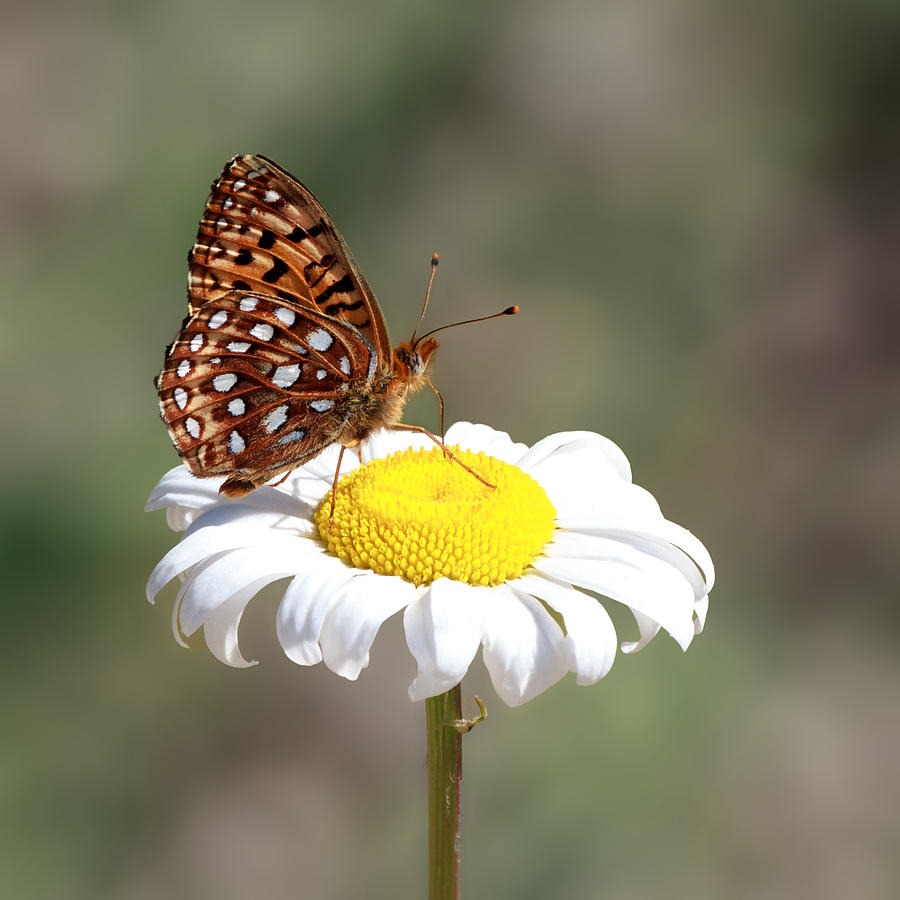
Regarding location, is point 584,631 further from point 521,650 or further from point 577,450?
point 577,450

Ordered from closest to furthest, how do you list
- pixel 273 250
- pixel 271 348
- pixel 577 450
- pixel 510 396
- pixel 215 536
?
pixel 215 536, pixel 271 348, pixel 273 250, pixel 577 450, pixel 510 396

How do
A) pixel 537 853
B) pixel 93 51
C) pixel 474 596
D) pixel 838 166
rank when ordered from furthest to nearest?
pixel 838 166, pixel 93 51, pixel 537 853, pixel 474 596

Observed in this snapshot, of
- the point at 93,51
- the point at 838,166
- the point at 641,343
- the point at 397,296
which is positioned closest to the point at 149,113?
the point at 93,51

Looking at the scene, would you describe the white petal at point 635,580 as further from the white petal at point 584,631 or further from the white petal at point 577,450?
the white petal at point 577,450

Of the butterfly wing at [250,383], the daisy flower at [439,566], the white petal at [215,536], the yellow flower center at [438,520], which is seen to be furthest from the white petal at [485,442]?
the white petal at [215,536]

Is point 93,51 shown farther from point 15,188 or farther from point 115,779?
point 115,779

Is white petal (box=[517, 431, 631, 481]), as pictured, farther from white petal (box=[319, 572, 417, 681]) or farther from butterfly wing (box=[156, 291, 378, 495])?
white petal (box=[319, 572, 417, 681])

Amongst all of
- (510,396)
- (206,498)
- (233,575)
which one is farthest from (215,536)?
(510,396)

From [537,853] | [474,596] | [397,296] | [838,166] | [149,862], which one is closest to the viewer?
[474,596]
